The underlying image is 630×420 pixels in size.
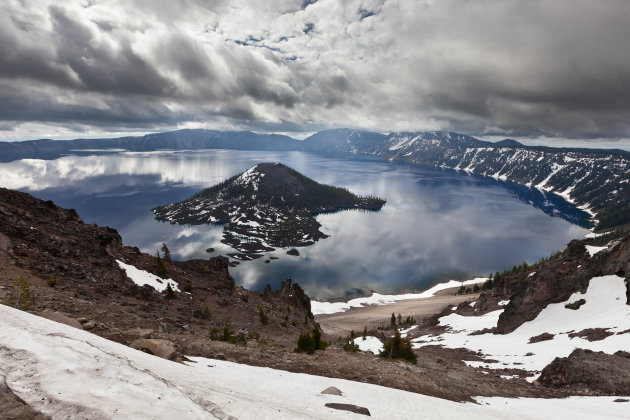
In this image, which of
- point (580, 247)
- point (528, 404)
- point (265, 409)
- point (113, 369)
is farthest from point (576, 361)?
point (580, 247)

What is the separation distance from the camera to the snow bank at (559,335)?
114ft

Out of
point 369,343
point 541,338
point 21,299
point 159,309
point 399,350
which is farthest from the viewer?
point 369,343

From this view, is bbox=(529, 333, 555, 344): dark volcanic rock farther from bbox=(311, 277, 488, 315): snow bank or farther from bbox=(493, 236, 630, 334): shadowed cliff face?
bbox=(311, 277, 488, 315): snow bank

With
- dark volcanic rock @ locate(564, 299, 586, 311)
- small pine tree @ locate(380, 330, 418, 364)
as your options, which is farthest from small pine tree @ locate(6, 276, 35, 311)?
dark volcanic rock @ locate(564, 299, 586, 311)

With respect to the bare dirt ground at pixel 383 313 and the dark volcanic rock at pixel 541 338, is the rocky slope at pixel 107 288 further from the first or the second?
the bare dirt ground at pixel 383 313

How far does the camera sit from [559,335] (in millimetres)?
42750

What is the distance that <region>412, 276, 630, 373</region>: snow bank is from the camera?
34.6m

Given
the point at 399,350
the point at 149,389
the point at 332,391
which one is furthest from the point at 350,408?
the point at 399,350

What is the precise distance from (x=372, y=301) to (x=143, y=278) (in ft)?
403

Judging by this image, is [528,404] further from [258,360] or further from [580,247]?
[580,247]

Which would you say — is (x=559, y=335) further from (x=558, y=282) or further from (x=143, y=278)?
(x=143, y=278)

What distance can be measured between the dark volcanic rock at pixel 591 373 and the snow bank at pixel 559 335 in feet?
18.2

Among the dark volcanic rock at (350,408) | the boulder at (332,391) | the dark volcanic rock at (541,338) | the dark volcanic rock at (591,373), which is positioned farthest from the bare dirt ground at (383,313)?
the dark volcanic rock at (350,408)

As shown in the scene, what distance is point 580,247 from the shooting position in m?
69.7
